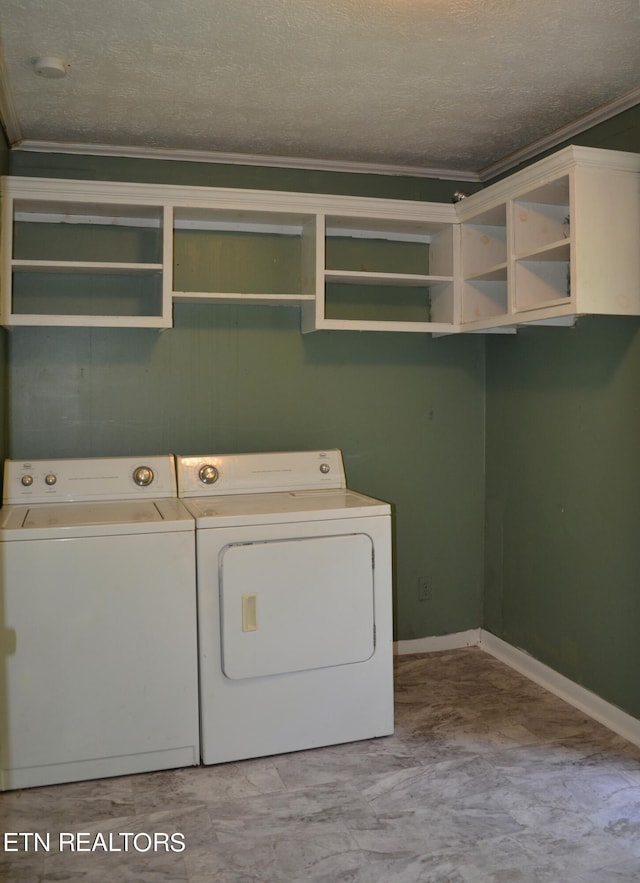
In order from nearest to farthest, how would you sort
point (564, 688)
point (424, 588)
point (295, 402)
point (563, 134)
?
point (563, 134)
point (564, 688)
point (295, 402)
point (424, 588)

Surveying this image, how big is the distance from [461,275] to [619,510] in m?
1.20

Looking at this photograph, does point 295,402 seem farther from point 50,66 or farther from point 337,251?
point 50,66

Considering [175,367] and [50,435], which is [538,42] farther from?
[50,435]

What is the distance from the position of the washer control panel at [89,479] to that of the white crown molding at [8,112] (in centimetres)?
125

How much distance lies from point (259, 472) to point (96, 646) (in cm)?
100

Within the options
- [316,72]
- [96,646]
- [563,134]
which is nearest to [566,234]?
[563,134]

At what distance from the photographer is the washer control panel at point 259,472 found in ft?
10.0

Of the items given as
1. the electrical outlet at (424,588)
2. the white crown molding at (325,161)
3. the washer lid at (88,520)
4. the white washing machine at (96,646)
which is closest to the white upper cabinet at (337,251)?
the white crown molding at (325,161)

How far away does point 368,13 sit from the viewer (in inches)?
80.4

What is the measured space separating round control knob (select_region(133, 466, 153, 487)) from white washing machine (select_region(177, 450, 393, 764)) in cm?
31

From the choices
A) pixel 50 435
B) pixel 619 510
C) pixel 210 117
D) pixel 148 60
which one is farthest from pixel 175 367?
→ pixel 619 510

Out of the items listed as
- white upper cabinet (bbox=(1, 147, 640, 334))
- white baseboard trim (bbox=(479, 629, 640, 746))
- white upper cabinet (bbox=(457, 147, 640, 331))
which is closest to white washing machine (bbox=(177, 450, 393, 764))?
white baseboard trim (bbox=(479, 629, 640, 746))

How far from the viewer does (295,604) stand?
8.63 ft

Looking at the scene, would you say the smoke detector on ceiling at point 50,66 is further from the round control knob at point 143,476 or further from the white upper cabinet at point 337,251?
the round control knob at point 143,476
